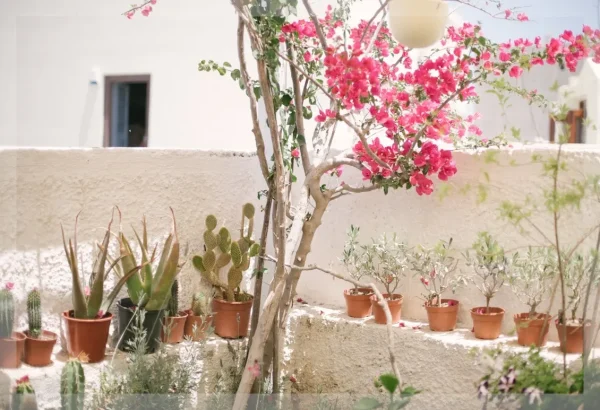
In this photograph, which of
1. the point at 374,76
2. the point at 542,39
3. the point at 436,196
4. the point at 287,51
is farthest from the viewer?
the point at 436,196

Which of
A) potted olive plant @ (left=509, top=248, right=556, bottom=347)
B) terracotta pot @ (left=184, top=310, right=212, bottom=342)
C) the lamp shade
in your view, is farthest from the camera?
terracotta pot @ (left=184, top=310, right=212, bottom=342)

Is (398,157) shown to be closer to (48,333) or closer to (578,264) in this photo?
(578,264)

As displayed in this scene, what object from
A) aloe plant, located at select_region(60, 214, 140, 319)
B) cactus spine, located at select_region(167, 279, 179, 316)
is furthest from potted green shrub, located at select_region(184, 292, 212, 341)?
aloe plant, located at select_region(60, 214, 140, 319)

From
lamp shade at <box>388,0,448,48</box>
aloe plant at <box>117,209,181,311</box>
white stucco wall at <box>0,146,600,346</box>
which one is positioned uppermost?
lamp shade at <box>388,0,448,48</box>

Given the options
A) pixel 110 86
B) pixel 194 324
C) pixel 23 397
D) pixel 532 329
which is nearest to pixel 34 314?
pixel 23 397

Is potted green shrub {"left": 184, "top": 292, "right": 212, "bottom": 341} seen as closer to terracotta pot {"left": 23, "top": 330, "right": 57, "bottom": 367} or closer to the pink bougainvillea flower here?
the pink bougainvillea flower

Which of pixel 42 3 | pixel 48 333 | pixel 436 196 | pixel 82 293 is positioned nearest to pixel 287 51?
pixel 436 196

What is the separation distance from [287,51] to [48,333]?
2048 millimetres

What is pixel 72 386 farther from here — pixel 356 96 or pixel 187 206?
pixel 356 96

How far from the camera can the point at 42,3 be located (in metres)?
3.81

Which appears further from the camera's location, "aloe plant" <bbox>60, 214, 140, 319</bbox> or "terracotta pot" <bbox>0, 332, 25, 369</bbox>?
"aloe plant" <bbox>60, 214, 140, 319</bbox>

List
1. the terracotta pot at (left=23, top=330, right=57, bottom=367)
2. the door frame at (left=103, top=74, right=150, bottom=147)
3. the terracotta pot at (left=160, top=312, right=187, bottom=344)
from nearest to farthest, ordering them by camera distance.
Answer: the terracotta pot at (left=23, top=330, right=57, bottom=367)
the terracotta pot at (left=160, top=312, right=187, bottom=344)
the door frame at (left=103, top=74, right=150, bottom=147)

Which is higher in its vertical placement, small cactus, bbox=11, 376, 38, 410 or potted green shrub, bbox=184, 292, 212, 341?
potted green shrub, bbox=184, 292, 212, 341

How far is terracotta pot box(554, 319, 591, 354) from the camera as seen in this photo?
2921mm
